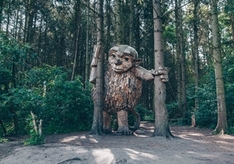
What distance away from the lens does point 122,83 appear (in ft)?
30.3

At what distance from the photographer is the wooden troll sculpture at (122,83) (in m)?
9.12

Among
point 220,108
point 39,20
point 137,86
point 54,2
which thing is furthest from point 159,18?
point 39,20

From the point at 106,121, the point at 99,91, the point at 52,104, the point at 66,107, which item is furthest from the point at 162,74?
the point at 52,104

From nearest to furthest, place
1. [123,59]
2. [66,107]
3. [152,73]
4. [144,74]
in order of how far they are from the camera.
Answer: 1. [152,73]
2. [144,74]
3. [123,59]
4. [66,107]

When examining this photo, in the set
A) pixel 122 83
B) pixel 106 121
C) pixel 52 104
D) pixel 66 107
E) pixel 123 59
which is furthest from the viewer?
pixel 66 107

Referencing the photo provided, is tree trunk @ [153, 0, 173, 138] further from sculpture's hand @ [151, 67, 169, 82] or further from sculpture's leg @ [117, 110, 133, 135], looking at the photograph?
sculpture's leg @ [117, 110, 133, 135]

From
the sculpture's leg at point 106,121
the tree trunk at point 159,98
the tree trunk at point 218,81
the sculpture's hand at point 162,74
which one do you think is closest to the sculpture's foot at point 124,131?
the sculpture's leg at point 106,121

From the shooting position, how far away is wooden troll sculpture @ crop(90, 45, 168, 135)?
9.12 meters

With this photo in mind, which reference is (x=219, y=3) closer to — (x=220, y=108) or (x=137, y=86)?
(x=220, y=108)

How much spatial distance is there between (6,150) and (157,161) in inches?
178

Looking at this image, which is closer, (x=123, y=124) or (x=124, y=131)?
(x=124, y=131)

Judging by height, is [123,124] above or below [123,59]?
below

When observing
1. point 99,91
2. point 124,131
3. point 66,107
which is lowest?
point 124,131

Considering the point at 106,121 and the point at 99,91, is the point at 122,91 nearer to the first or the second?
the point at 99,91
